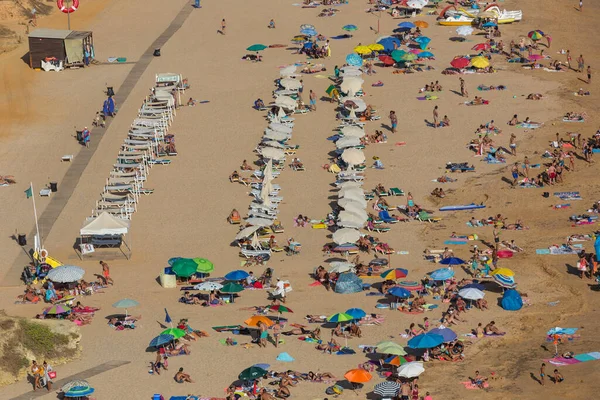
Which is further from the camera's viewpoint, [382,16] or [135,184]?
[382,16]

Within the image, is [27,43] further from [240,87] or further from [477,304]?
[477,304]

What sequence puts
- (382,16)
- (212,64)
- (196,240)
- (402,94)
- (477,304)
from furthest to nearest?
(382,16) < (212,64) < (402,94) < (196,240) < (477,304)

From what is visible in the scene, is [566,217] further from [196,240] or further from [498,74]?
[498,74]

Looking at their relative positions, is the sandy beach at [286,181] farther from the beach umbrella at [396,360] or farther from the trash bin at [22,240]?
the trash bin at [22,240]

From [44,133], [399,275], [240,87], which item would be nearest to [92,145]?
[44,133]

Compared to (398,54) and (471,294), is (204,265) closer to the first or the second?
(471,294)

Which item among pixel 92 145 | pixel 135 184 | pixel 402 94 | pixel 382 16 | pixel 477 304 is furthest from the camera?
pixel 382 16

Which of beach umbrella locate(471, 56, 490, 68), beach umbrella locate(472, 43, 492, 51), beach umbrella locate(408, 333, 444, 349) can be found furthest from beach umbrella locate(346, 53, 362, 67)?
beach umbrella locate(408, 333, 444, 349)

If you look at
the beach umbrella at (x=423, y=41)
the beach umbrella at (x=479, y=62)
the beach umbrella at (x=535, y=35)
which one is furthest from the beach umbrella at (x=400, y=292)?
the beach umbrella at (x=535, y=35)
